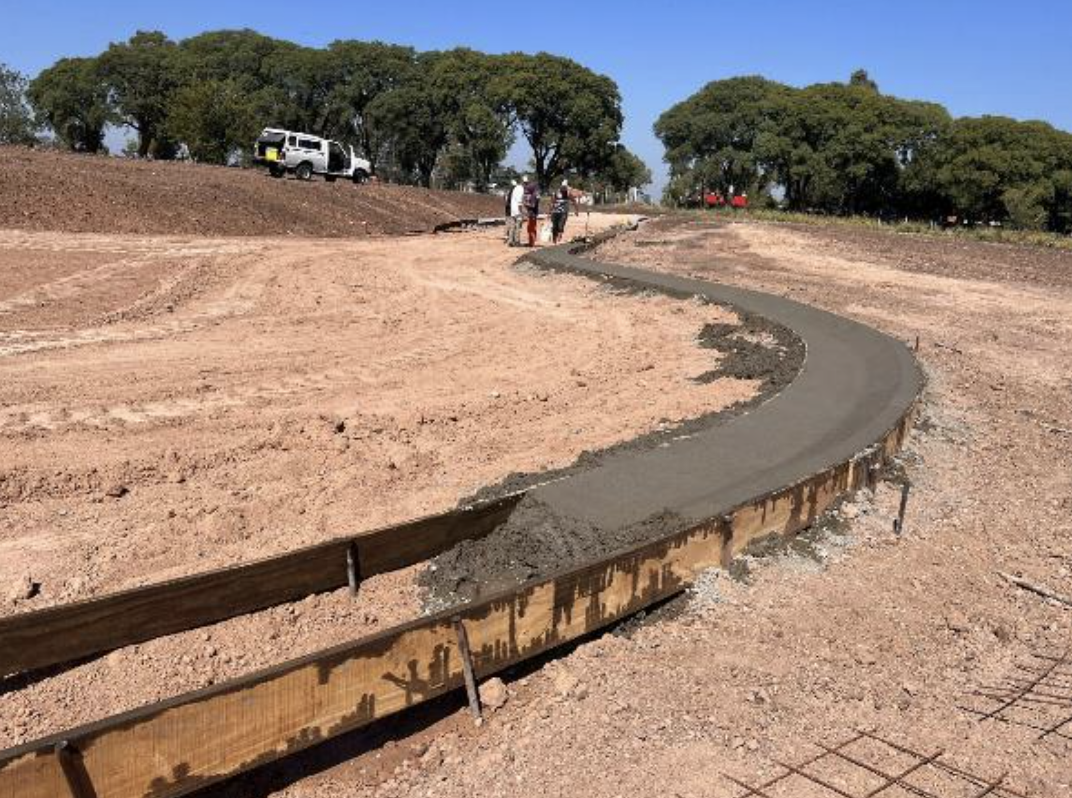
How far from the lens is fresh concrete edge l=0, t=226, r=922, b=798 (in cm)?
315

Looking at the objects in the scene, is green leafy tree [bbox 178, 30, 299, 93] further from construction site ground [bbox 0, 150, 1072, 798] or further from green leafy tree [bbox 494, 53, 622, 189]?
construction site ground [bbox 0, 150, 1072, 798]

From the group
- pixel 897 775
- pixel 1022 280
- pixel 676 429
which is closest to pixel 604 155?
pixel 1022 280

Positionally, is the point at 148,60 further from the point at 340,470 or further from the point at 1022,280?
the point at 340,470

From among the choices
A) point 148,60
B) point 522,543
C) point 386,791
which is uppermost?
point 148,60

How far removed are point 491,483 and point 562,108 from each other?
2343 inches

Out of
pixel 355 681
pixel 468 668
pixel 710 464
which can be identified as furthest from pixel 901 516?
pixel 355 681

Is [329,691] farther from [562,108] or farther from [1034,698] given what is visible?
[562,108]

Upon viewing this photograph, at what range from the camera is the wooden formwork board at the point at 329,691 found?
3.14m

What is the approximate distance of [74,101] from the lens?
65.1m

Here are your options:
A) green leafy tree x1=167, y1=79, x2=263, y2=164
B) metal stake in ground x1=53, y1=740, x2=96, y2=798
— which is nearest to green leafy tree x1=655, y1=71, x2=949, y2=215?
green leafy tree x1=167, y1=79, x2=263, y2=164

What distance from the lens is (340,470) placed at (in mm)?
6930

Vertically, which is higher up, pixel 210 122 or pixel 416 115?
pixel 416 115

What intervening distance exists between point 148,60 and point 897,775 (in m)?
71.9

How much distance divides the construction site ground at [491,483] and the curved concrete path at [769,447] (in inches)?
20.7
